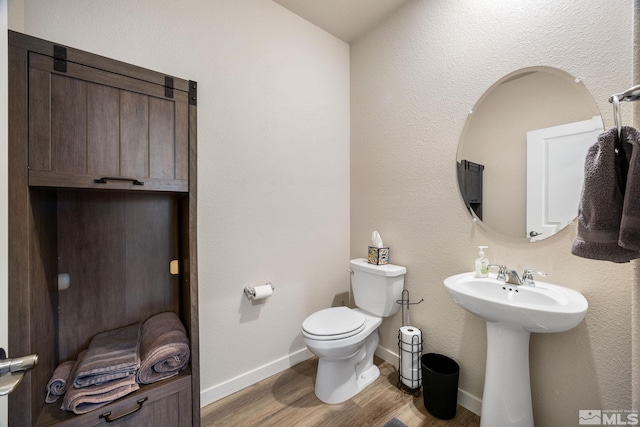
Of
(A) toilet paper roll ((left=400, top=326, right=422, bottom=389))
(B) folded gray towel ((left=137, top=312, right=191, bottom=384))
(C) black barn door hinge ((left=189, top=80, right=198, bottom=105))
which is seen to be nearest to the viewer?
(B) folded gray towel ((left=137, top=312, right=191, bottom=384))

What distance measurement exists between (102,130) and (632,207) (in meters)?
→ 1.76

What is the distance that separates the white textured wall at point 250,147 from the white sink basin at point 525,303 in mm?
1162

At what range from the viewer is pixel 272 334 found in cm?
194

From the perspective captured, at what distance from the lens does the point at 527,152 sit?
1426mm

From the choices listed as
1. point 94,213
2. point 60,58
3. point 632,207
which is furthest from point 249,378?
point 632,207

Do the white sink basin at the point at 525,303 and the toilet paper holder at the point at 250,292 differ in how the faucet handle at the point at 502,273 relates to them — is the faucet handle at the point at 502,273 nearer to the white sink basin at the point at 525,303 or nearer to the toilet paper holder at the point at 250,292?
the white sink basin at the point at 525,303

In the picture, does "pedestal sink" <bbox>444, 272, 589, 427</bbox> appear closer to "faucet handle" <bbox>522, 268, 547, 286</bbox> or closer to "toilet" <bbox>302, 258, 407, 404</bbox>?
"faucet handle" <bbox>522, 268, 547, 286</bbox>

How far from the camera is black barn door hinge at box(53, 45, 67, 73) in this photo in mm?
949

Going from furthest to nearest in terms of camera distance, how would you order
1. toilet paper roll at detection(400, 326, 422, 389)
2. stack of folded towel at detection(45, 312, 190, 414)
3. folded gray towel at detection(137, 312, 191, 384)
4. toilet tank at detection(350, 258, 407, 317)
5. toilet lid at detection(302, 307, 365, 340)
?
toilet tank at detection(350, 258, 407, 317) < toilet paper roll at detection(400, 326, 422, 389) < toilet lid at detection(302, 307, 365, 340) < folded gray towel at detection(137, 312, 191, 384) < stack of folded towel at detection(45, 312, 190, 414)

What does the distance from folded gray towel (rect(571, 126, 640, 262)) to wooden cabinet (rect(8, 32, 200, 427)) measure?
1497 millimetres

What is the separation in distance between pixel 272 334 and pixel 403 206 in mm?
1363

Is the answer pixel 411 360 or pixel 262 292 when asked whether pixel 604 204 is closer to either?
pixel 411 360

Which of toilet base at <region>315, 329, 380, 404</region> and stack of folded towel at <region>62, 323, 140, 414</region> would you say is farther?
toilet base at <region>315, 329, 380, 404</region>

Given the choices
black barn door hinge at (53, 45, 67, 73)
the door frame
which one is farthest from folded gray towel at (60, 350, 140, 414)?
black barn door hinge at (53, 45, 67, 73)
